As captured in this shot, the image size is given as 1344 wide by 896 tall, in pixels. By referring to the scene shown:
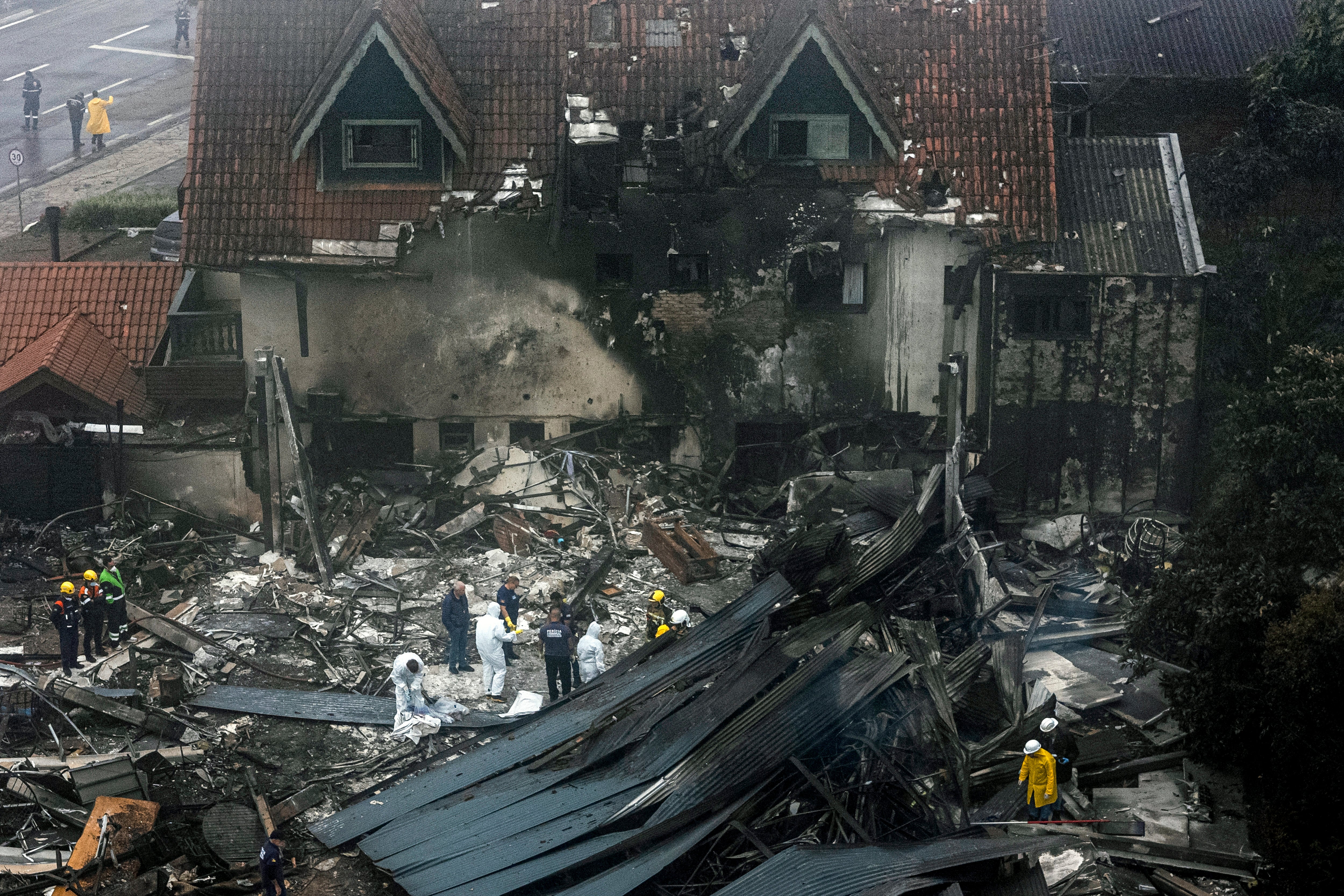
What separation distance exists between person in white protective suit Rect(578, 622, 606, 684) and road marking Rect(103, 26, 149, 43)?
34177 mm

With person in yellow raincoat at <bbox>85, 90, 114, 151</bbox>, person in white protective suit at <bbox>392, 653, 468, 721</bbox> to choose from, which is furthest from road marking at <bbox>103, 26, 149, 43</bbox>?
person in white protective suit at <bbox>392, 653, 468, 721</bbox>

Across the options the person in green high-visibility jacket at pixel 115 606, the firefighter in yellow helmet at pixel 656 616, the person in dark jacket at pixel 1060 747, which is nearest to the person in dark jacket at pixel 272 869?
the firefighter in yellow helmet at pixel 656 616

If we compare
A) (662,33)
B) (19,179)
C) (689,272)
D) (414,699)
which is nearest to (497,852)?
(414,699)

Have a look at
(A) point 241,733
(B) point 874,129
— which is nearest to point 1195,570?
(B) point 874,129

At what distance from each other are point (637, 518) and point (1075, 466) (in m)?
6.94

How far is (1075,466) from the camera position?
21828mm

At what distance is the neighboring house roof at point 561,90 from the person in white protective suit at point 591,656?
7.87 m

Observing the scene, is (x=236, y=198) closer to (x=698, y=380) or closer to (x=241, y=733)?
(x=698, y=380)

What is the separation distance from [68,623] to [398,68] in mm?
9185

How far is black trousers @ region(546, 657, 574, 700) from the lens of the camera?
1642 centimetres

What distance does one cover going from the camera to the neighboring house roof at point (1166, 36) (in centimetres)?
2767

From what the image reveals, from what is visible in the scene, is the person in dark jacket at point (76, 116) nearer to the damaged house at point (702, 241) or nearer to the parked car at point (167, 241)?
the parked car at point (167, 241)

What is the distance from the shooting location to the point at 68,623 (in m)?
16.8

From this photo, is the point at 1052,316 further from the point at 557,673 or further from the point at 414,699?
the point at 414,699
